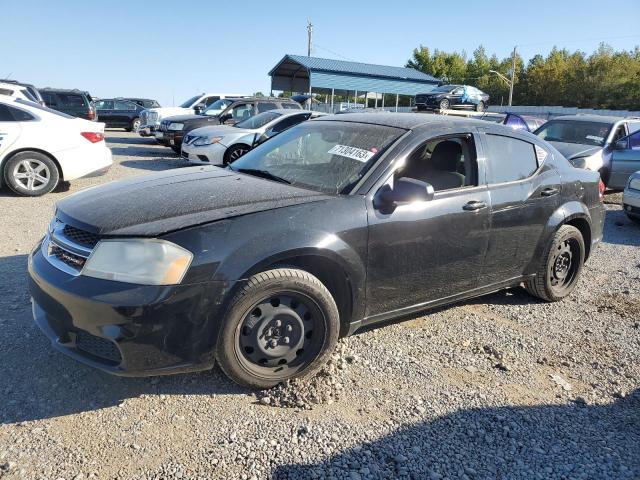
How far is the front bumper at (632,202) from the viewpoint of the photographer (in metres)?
7.89

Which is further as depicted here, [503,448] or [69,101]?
[69,101]

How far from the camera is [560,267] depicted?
4.68 meters

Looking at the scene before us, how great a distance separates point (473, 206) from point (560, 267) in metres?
1.56

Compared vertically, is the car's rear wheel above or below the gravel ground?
above

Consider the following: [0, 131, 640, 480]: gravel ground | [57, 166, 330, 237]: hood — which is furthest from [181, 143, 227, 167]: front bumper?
[57, 166, 330, 237]: hood

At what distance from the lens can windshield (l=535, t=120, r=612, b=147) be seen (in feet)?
33.9

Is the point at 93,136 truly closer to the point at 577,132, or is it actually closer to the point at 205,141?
the point at 205,141

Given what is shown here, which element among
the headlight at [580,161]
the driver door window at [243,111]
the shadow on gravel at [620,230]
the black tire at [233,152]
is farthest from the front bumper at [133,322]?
the driver door window at [243,111]

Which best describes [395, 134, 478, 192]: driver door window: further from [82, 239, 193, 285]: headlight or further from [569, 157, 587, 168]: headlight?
[569, 157, 587, 168]: headlight

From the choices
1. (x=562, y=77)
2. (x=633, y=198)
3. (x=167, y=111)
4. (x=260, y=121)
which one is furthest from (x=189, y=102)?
(x=562, y=77)

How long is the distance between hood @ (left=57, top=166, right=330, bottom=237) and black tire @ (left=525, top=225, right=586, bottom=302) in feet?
7.68

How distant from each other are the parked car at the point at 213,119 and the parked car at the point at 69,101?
23.7 ft

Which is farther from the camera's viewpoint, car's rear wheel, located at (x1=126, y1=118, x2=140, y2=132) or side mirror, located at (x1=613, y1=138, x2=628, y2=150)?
car's rear wheel, located at (x1=126, y1=118, x2=140, y2=132)

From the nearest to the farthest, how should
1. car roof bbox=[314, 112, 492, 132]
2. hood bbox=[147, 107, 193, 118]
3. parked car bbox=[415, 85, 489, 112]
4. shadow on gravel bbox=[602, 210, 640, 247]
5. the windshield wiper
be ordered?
the windshield wiper → car roof bbox=[314, 112, 492, 132] → shadow on gravel bbox=[602, 210, 640, 247] → hood bbox=[147, 107, 193, 118] → parked car bbox=[415, 85, 489, 112]
